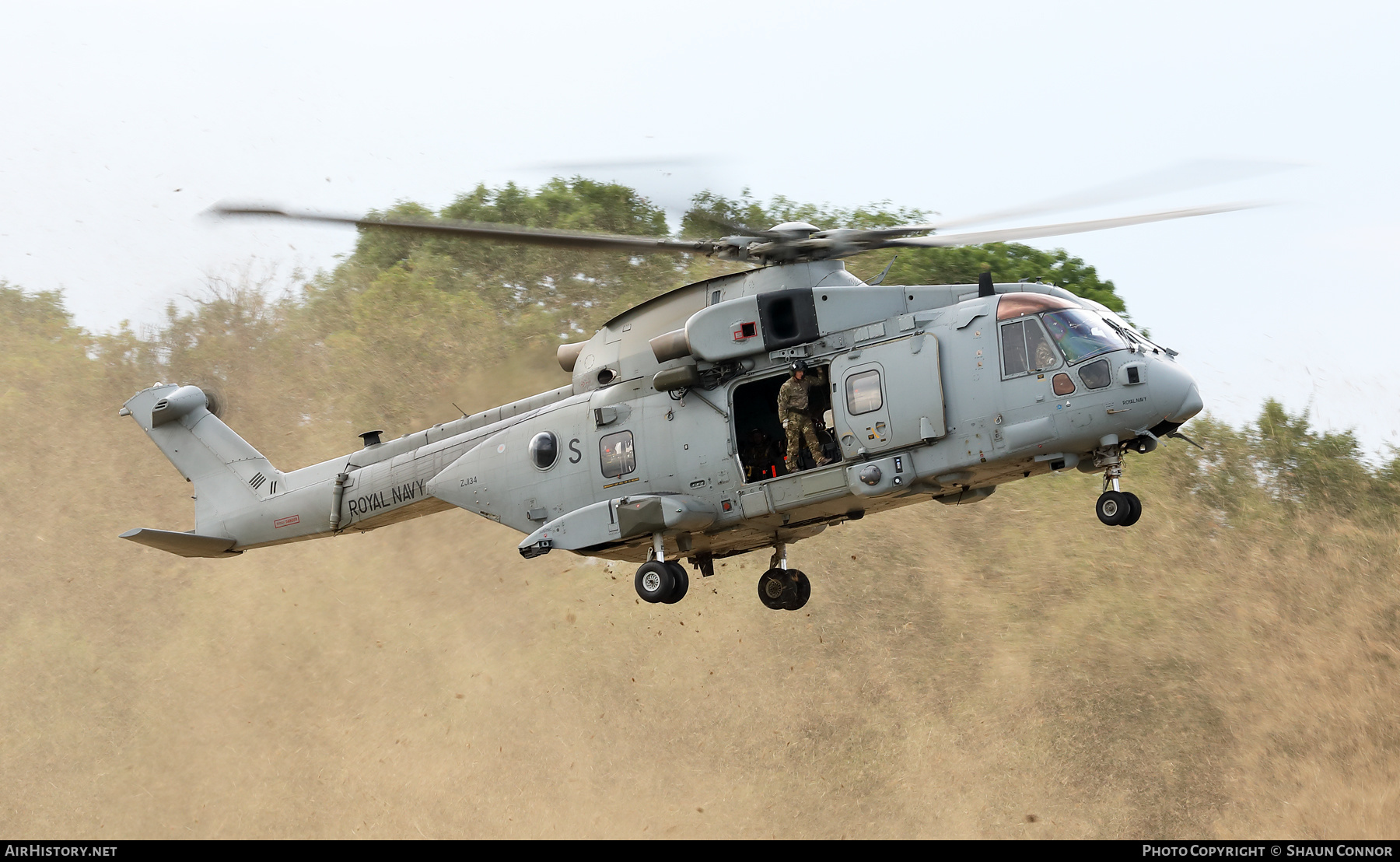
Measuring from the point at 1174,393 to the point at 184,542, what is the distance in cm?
1144

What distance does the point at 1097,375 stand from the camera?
34.6 ft

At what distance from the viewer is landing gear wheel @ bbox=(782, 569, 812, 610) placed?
13.7 m

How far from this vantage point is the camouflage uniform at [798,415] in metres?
11.7

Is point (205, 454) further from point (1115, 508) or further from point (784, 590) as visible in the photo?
point (1115, 508)

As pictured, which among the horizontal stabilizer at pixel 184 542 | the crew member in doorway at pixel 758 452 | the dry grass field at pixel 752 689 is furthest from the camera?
the dry grass field at pixel 752 689

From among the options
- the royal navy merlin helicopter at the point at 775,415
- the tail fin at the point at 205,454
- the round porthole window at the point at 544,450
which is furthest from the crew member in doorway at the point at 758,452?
the tail fin at the point at 205,454

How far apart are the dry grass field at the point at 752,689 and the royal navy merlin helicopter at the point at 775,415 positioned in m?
9.44

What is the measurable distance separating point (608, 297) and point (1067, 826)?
15962 millimetres

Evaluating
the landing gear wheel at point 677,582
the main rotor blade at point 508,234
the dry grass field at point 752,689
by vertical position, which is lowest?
the dry grass field at point 752,689

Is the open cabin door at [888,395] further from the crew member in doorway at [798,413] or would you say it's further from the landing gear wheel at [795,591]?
the landing gear wheel at [795,591]

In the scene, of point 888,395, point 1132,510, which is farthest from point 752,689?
point 1132,510

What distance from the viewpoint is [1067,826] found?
21891 mm

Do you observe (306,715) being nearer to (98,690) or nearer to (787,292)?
(98,690)

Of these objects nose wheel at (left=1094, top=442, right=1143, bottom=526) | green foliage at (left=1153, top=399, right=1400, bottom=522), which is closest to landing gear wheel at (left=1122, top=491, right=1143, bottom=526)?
nose wheel at (left=1094, top=442, right=1143, bottom=526)
